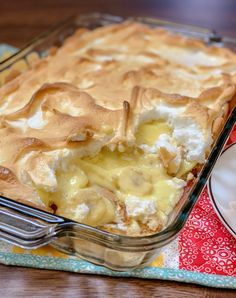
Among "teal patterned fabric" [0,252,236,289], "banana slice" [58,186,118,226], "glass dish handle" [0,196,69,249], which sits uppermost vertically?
"glass dish handle" [0,196,69,249]

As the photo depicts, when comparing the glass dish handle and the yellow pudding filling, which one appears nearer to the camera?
the glass dish handle

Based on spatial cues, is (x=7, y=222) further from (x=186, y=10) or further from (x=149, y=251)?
(x=186, y=10)

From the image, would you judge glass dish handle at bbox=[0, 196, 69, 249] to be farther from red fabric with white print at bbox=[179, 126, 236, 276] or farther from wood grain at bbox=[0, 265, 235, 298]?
red fabric with white print at bbox=[179, 126, 236, 276]

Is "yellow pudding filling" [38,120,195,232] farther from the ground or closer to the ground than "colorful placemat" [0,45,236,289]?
farther from the ground

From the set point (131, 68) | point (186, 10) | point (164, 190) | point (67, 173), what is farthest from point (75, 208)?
Answer: point (186, 10)

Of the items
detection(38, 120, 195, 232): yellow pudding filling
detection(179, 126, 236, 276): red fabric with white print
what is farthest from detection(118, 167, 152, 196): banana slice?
detection(179, 126, 236, 276): red fabric with white print

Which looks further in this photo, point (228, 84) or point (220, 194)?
point (228, 84)

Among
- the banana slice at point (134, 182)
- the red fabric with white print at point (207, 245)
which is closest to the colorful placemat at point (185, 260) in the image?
the red fabric with white print at point (207, 245)
